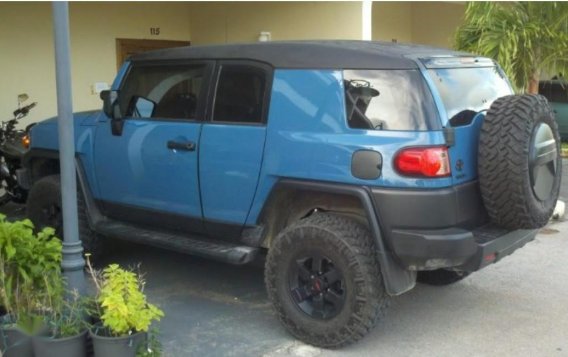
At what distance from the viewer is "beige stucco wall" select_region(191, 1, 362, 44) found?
31.2ft

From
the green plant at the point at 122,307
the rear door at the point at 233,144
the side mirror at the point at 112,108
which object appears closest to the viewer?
the green plant at the point at 122,307

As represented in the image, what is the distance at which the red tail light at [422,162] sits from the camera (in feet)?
12.6

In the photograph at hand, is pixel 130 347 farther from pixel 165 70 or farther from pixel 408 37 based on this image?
pixel 408 37

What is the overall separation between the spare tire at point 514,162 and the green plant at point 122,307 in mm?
2113

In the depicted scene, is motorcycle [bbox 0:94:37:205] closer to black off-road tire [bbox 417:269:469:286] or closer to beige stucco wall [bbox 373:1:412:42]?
black off-road tire [bbox 417:269:469:286]

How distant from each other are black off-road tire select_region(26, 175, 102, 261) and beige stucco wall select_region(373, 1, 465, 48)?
10.4 meters

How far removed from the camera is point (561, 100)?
14.7 m

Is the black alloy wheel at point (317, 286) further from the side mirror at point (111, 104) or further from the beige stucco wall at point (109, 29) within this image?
the beige stucco wall at point (109, 29)

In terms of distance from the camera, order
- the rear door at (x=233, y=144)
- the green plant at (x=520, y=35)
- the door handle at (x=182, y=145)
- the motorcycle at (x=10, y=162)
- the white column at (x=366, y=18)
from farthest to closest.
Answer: the green plant at (x=520, y=35), the white column at (x=366, y=18), the motorcycle at (x=10, y=162), the door handle at (x=182, y=145), the rear door at (x=233, y=144)

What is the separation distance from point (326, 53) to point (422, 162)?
0.98m

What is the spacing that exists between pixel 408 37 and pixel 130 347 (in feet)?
43.7

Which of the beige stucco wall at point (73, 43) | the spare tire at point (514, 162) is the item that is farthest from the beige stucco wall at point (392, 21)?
the spare tire at point (514, 162)

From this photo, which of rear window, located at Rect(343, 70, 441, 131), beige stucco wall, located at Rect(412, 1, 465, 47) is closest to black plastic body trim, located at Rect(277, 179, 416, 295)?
rear window, located at Rect(343, 70, 441, 131)

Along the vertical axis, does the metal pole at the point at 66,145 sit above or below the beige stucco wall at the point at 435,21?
below
